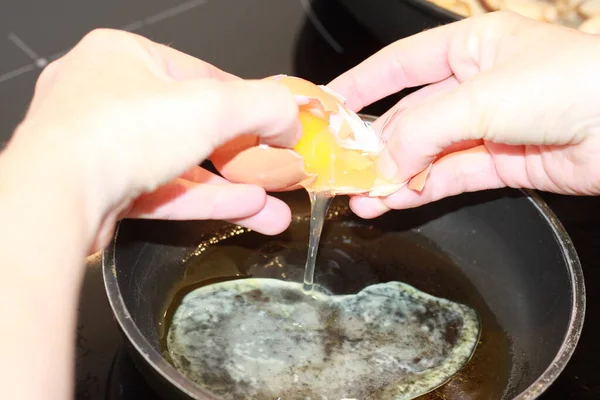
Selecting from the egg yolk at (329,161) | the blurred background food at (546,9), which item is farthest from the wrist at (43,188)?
the blurred background food at (546,9)

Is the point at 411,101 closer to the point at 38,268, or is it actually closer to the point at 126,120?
the point at 126,120

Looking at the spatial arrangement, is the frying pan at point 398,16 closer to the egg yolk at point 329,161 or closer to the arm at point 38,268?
the egg yolk at point 329,161

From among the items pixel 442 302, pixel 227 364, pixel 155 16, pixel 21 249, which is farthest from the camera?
pixel 155 16

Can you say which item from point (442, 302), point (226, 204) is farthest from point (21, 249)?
point (442, 302)

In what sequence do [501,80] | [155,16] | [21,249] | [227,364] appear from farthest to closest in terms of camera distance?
[155,16], [227,364], [501,80], [21,249]

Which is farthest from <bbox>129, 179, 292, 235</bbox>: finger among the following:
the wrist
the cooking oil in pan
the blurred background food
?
the blurred background food

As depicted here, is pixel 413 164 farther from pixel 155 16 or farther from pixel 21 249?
pixel 155 16
